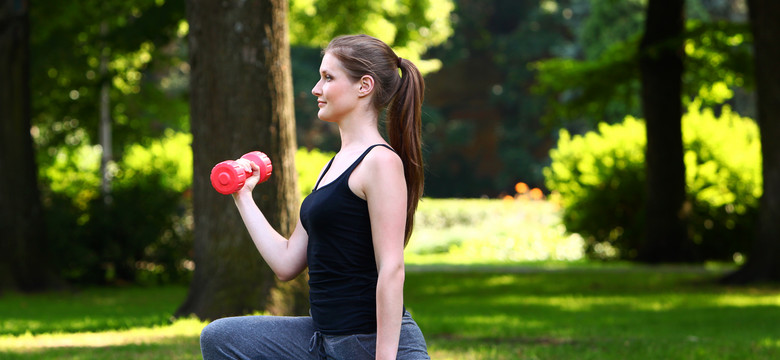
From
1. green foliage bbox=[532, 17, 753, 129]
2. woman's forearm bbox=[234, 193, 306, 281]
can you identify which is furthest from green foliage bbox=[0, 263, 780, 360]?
green foliage bbox=[532, 17, 753, 129]

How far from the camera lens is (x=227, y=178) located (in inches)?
130

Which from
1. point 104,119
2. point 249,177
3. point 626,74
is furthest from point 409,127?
point 104,119

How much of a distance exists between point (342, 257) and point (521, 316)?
7.12 metres

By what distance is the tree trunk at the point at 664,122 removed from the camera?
17172mm

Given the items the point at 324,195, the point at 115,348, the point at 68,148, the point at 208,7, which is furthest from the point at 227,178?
the point at 68,148

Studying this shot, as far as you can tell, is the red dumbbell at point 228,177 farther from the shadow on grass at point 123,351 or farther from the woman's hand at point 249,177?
the shadow on grass at point 123,351

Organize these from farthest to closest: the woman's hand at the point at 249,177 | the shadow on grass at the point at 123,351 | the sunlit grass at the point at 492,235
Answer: the sunlit grass at the point at 492,235
the shadow on grass at the point at 123,351
the woman's hand at the point at 249,177

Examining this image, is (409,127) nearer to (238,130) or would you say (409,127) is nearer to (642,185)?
(238,130)

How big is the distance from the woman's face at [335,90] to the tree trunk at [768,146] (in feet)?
35.7

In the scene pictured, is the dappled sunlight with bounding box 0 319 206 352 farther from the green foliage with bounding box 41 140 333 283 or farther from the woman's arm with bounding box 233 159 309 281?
the green foliage with bounding box 41 140 333 283

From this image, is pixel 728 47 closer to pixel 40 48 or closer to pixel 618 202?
pixel 618 202

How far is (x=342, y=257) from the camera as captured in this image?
3.12 m

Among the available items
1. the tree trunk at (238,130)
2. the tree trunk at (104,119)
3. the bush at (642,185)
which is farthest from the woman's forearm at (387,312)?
the bush at (642,185)

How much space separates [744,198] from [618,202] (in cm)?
246
